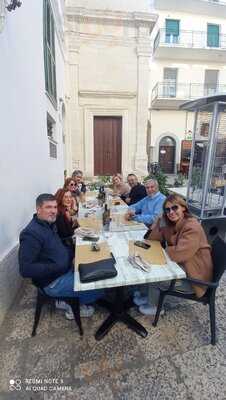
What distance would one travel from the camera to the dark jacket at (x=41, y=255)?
5.51ft

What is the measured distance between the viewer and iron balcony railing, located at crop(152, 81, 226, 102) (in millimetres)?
12742

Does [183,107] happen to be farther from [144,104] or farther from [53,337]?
[144,104]

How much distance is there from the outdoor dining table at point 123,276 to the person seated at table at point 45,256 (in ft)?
0.64

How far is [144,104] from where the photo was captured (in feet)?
31.3

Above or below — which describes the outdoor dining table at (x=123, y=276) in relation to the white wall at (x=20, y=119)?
below

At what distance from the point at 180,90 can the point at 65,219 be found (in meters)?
13.2

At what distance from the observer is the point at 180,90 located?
13.1 metres

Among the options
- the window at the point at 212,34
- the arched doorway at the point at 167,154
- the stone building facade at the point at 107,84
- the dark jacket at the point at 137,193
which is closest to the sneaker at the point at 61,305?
the dark jacket at the point at 137,193

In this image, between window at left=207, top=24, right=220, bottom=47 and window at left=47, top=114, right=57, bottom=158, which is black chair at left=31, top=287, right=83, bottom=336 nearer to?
window at left=47, top=114, right=57, bottom=158

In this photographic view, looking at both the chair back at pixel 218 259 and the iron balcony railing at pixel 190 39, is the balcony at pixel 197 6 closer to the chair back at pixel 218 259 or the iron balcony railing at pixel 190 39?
the iron balcony railing at pixel 190 39

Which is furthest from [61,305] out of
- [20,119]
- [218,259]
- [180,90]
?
[180,90]

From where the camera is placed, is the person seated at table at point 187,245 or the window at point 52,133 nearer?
the person seated at table at point 187,245

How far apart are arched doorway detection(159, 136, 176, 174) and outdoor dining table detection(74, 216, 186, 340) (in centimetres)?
1208

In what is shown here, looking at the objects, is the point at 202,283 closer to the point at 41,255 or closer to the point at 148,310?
the point at 148,310
